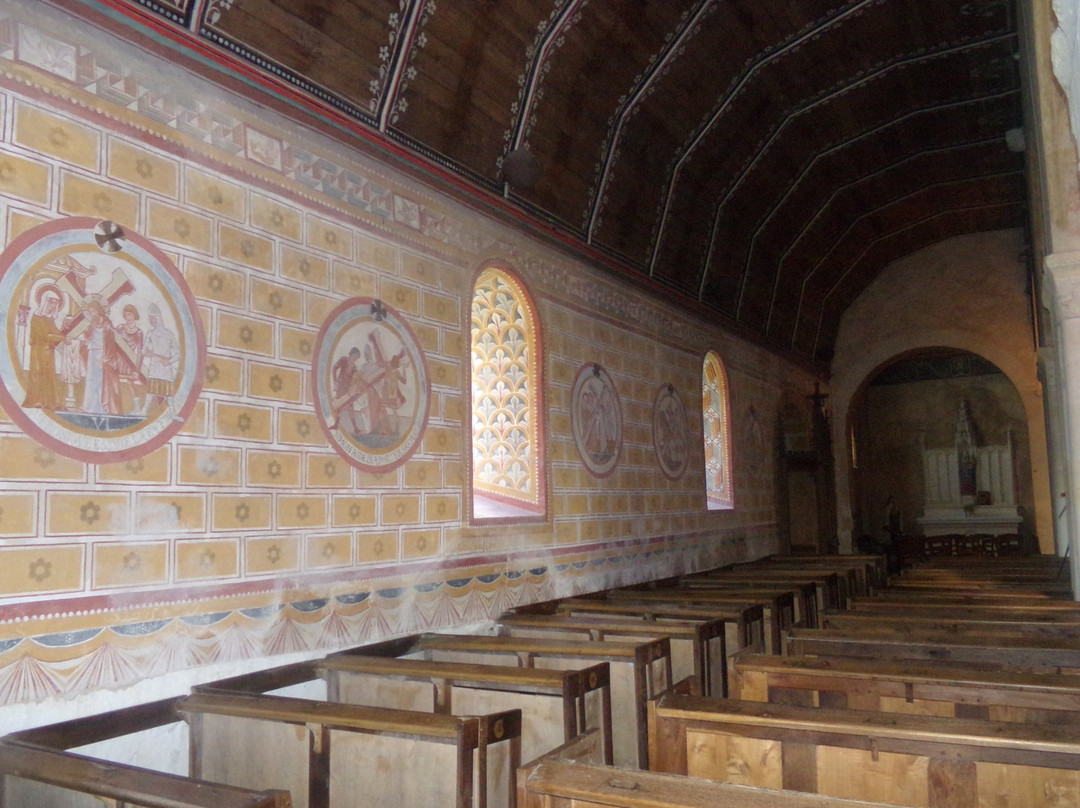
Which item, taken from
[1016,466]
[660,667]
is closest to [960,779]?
[660,667]

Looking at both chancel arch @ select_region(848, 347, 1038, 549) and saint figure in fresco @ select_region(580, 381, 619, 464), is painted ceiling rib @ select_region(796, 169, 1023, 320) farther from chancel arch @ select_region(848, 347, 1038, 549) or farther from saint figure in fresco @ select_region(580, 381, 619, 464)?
saint figure in fresco @ select_region(580, 381, 619, 464)

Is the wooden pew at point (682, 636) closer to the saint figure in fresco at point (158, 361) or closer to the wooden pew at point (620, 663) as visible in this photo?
the wooden pew at point (620, 663)

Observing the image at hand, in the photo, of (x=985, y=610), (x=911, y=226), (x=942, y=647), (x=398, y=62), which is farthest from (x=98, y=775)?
(x=911, y=226)

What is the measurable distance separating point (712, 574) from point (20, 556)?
7323mm

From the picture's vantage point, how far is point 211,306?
4.96m

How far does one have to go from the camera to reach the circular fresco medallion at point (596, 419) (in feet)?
28.0

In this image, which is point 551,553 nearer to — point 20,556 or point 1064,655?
point 1064,655

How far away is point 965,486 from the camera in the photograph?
19719 millimetres

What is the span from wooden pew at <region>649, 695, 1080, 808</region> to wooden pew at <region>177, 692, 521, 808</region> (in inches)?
25.3

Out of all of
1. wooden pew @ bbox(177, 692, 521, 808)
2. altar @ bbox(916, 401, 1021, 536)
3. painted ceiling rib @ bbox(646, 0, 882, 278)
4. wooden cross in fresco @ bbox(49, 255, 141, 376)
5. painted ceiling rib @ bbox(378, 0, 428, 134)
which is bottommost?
wooden pew @ bbox(177, 692, 521, 808)

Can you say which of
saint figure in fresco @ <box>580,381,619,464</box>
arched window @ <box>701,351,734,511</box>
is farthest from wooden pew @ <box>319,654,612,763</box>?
arched window @ <box>701,351,734,511</box>

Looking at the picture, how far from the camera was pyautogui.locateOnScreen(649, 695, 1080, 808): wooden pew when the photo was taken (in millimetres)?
2740

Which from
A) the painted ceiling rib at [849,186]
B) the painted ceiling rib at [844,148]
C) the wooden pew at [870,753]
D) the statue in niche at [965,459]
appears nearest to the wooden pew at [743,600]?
the wooden pew at [870,753]

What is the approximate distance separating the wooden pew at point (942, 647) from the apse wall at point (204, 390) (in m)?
2.51
